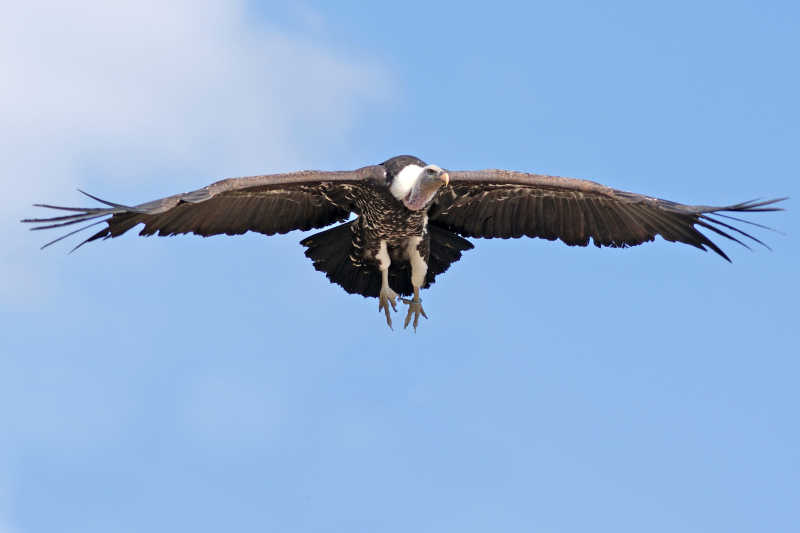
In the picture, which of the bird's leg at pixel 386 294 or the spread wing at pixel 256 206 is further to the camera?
the bird's leg at pixel 386 294

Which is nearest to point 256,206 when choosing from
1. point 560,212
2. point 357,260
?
point 357,260

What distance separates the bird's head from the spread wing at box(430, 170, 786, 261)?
14.5 inches

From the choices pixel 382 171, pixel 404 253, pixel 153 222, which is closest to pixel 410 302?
pixel 404 253

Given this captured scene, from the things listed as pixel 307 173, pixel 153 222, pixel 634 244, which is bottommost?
pixel 153 222

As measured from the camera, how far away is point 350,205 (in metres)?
13.8

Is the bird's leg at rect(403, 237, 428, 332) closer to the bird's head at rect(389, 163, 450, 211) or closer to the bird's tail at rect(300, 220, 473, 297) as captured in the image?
the bird's tail at rect(300, 220, 473, 297)

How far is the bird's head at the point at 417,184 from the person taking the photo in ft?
43.1

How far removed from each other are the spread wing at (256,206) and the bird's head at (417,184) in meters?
0.18

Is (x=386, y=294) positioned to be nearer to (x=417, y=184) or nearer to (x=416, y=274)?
(x=416, y=274)

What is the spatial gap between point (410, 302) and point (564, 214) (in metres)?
1.88

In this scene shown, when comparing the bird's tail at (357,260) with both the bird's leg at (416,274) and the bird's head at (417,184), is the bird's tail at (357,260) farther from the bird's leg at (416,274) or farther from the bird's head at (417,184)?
the bird's head at (417,184)

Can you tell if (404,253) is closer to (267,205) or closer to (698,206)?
(267,205)

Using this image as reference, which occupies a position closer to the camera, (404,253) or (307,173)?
(307,173)

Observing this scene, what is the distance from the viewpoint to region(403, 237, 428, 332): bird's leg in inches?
548
